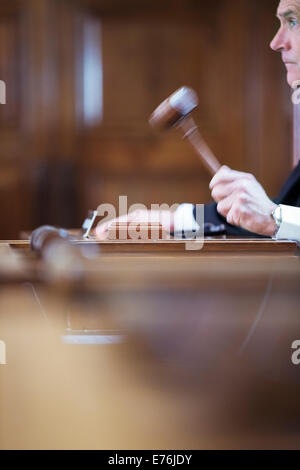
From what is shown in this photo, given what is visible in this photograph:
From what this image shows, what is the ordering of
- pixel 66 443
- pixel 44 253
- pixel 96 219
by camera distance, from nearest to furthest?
pixel 44 253 < pixel 66 443 < pixel 96 219

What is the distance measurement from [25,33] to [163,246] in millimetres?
3125

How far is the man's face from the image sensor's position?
1359 mm

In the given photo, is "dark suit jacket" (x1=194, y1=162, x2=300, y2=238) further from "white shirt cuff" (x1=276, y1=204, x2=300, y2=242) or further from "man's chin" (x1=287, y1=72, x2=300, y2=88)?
"white shirt cuff" (x1=276, y1=204, x2=300, y2=242)

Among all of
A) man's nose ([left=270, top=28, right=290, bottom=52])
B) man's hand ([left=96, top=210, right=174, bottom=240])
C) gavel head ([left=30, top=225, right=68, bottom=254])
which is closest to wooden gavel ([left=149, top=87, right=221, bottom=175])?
man's hand ([left=96, top=210, right=174, bottom=240])

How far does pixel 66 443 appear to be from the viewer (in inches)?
31.4

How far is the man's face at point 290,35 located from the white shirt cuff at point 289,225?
1.59ft

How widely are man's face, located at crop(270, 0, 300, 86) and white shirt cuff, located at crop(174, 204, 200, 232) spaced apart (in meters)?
0.40

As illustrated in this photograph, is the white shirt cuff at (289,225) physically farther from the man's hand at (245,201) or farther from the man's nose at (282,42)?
the man's nose at (282,42)

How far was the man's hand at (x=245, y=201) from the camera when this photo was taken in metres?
1.09

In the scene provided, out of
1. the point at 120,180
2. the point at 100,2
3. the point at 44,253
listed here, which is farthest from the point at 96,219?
the point at 100,2

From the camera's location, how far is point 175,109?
120 cm

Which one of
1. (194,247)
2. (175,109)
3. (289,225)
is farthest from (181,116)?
(194,247)

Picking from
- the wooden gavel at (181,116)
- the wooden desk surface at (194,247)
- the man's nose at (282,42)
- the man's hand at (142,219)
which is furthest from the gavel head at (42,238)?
the man's nose at (282,42)

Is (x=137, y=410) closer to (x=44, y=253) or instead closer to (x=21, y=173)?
(x=44, y=253)
